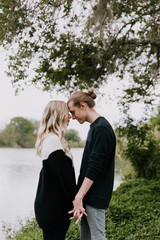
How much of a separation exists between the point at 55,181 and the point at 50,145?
26 centimetres

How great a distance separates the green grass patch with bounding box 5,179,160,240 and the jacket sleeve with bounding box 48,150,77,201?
199 cm

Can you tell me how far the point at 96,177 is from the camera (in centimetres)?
205

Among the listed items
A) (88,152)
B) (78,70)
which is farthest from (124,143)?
(88,152)

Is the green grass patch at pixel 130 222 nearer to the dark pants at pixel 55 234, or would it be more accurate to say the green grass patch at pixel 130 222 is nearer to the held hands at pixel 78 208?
the dark pants at pixel 55 234

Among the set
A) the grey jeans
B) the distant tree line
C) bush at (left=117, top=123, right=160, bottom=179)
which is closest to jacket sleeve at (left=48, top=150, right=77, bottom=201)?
the grey jeans

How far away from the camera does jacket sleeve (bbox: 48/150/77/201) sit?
1939mm

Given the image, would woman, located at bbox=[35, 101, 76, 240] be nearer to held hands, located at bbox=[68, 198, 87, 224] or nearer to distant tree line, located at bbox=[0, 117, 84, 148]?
held hands, located at bbox=[68, 198, 87, 224]

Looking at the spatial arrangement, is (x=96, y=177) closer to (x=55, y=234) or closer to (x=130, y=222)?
(x=55, y=234)

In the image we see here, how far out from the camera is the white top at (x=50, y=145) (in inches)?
78.0

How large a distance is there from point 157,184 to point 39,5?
16.8ft

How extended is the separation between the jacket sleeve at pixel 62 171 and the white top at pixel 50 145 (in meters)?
0.03

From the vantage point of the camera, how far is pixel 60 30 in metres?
5.07

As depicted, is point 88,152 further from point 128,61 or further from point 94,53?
point 128,61

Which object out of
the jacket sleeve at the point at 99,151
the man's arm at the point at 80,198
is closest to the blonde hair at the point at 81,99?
the jacket sleeve at the point at 99,151
